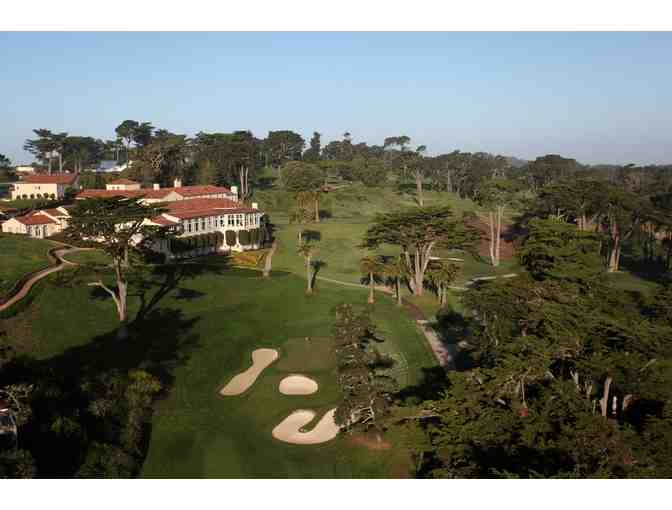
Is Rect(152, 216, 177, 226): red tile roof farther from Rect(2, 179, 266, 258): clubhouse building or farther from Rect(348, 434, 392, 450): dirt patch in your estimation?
Rect(348, 434, 392, 450): dirt patch

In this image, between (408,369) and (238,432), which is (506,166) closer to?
(408,369)

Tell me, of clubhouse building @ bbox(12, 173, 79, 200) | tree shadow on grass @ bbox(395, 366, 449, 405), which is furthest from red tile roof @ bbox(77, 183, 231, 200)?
tree shadow on grass @ bbox(395, 366, 449, 405)

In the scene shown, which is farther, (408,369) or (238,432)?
(408,369)

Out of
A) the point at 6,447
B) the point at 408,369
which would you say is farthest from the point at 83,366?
the point at 408,369

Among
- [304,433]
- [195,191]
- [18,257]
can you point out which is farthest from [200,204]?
[304,433]

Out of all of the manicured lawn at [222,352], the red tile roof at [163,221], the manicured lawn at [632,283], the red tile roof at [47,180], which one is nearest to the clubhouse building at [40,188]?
the red tile roof at [47,180]

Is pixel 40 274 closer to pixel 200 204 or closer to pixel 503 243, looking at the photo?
pixel 200 204
